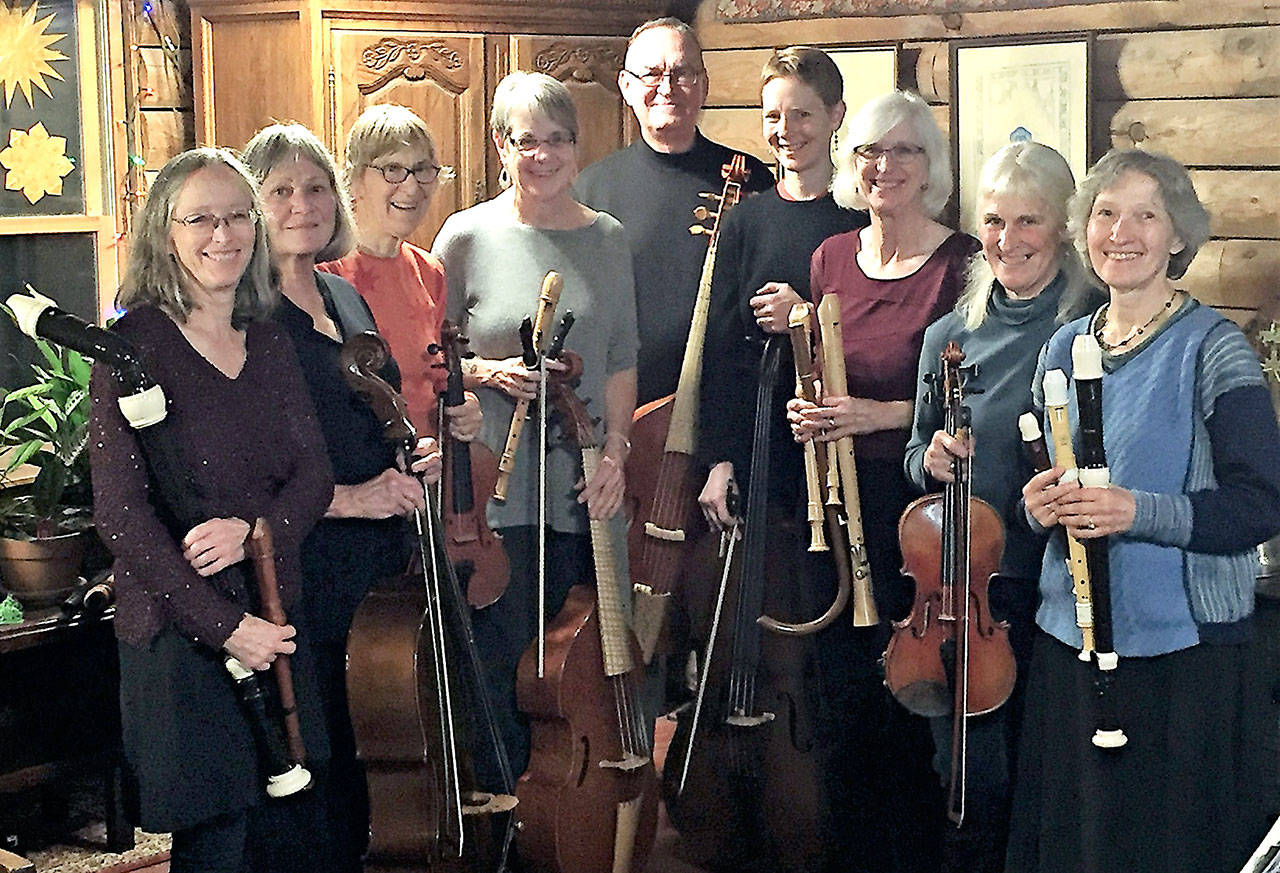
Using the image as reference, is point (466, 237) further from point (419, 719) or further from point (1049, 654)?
point (1049, 654)

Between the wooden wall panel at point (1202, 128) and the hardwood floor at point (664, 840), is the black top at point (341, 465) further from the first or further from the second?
the wooden wall panel at point (1202, 128)

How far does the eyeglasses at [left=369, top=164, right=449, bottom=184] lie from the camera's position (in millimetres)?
2992

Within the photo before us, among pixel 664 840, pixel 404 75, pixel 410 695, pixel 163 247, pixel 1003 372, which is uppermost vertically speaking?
pixel 404 75

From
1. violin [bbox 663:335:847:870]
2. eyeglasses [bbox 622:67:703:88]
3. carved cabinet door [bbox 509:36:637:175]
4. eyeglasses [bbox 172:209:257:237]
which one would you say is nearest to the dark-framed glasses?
eyeglasses [bbox 172:209:257:237]

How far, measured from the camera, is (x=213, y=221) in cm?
270

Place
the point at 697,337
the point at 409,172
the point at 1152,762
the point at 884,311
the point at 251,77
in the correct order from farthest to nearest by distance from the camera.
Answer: the point at 251,77 → the point at 697,337 → the point at 409,172 → the point at 884,311 → the point at 1152,762

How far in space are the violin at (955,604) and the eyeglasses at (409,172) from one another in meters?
0.96

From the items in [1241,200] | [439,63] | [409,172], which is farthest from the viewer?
[439,63]

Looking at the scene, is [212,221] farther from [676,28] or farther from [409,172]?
[676,28]

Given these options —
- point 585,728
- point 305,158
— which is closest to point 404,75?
point 305,158

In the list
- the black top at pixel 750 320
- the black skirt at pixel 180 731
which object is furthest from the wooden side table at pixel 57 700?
the black top at pixel 750 320

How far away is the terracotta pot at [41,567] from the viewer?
302 cm

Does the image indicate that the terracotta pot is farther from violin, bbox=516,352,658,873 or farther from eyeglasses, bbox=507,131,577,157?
eyeglasses, bbox=507,131,577,157

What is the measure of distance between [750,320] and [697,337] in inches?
4.6
